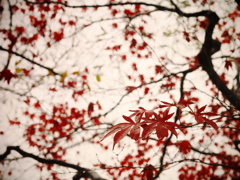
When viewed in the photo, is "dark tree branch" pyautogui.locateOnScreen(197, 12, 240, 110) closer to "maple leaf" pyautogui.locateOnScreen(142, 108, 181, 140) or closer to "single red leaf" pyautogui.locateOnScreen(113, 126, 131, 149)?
"maple leaf" pyautogui.locateOnScreen(142, 108, 181, 140)

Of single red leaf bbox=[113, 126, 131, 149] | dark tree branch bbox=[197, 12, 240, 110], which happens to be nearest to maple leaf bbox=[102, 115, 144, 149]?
single red leaf bbox=[113, 126, 131, 149]

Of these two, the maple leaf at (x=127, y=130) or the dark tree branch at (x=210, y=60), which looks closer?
the maple leaf at (x=127, y=130)

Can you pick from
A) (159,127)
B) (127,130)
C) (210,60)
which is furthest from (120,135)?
(210,60)

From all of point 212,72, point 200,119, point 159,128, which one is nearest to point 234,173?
point 212,72

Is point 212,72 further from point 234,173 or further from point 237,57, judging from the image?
point 234,173

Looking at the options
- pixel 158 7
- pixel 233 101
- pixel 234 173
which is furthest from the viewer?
pixel 234 173

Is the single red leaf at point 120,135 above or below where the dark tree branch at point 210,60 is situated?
below

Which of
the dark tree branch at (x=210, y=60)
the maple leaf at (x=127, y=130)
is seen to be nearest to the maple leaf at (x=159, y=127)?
the maple leaf at (x=127, y=130)

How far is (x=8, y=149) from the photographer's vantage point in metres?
4.60

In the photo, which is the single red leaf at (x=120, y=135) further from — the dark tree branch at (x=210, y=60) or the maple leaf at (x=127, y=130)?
the dark tree branch at (x=210, y=60)

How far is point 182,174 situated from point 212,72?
18.2ft

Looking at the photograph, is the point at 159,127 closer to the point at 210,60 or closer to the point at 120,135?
the point at 120,135

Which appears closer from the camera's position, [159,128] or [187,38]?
[159,128]

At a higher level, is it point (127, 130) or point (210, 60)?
point (210, 60)
